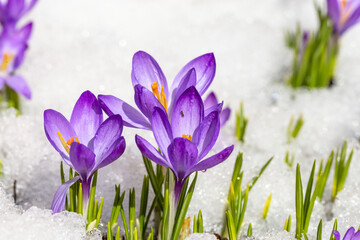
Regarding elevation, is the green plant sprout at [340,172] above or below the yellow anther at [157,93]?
below

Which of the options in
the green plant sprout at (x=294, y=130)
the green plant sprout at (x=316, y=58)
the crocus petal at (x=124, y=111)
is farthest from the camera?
the green plant sprout at (x=316, y=58)

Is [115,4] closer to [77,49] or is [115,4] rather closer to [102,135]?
[77,49]

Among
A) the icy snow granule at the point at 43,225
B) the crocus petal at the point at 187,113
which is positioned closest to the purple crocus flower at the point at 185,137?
the crocus petal at the point at 187,113

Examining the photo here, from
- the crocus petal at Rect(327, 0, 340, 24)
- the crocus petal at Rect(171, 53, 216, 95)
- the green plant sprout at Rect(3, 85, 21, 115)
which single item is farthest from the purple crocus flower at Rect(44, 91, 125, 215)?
the crocus petal at Rect(327, 0, 340, 24)

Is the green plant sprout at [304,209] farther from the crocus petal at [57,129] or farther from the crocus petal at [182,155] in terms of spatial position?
the crocus petal at [57,129]

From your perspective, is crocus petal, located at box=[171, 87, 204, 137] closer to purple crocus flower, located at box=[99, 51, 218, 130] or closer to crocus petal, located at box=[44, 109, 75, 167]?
purple crocus flower, located at box=[99, 51, 218, 130]

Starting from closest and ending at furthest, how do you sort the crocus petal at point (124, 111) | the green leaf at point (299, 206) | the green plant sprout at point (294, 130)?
the crocus petal at point (124, 111) < the green leaf at point (299, 206) < the green plant sprout at point (294, 130)
